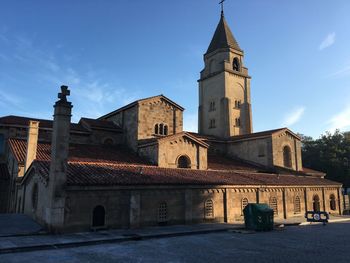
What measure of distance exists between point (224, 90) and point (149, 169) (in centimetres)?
2428

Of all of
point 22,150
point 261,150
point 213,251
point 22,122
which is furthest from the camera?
point 261,150

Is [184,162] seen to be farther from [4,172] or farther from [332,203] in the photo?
[332,203]

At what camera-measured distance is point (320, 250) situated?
15.0 m

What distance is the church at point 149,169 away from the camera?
19.6m

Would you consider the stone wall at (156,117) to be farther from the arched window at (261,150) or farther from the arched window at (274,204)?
the arched window at (274,204)

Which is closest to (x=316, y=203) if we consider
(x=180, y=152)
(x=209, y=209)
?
(x=209, y=209)

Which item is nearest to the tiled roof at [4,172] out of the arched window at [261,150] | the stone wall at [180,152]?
the stone wall at [180,152]

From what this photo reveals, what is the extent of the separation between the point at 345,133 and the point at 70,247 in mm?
56701

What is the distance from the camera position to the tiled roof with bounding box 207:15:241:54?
4794cm

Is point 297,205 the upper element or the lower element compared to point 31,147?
lower

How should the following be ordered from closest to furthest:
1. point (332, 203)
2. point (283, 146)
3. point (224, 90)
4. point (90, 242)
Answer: point (90, 242), point (332, 203), point (283, 146), point (224, 90)

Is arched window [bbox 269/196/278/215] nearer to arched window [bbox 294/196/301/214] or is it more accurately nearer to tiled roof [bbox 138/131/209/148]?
arched window [bbox 294/196/301/214]

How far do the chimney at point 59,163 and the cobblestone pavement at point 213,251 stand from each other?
3.90 meters

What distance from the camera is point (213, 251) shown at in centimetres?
1460
